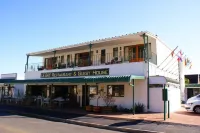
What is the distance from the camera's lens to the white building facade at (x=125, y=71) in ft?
56.1

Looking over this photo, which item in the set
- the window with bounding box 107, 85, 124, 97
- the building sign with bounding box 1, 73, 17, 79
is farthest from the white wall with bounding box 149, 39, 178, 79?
the building sign with bounding box 1, 73, 17, 79

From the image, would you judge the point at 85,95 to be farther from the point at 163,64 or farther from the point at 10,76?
the point at 10,76

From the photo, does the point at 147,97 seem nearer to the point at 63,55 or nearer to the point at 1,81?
the point at 63,55

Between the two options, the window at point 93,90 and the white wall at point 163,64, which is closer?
the white wall at point 163,64

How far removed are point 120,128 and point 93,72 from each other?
30.5ft

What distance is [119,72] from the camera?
60.8 feet

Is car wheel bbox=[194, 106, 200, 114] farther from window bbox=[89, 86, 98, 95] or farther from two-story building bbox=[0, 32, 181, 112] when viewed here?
window bbox=[89, 86, 98, 95]

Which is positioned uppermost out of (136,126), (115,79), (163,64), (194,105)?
(163,64)

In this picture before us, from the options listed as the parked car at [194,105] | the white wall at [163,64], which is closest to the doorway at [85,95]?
the white wall at [163,64]

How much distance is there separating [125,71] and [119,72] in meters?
0.59

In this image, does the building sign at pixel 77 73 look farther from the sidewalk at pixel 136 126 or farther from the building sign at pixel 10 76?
the building sign at pixel 10 76

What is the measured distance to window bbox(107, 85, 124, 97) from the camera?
61.4 ft

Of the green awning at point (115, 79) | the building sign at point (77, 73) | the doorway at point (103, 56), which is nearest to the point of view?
the green awning at point (115, 79)

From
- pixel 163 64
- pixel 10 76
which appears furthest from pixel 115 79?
pixel 10 76
